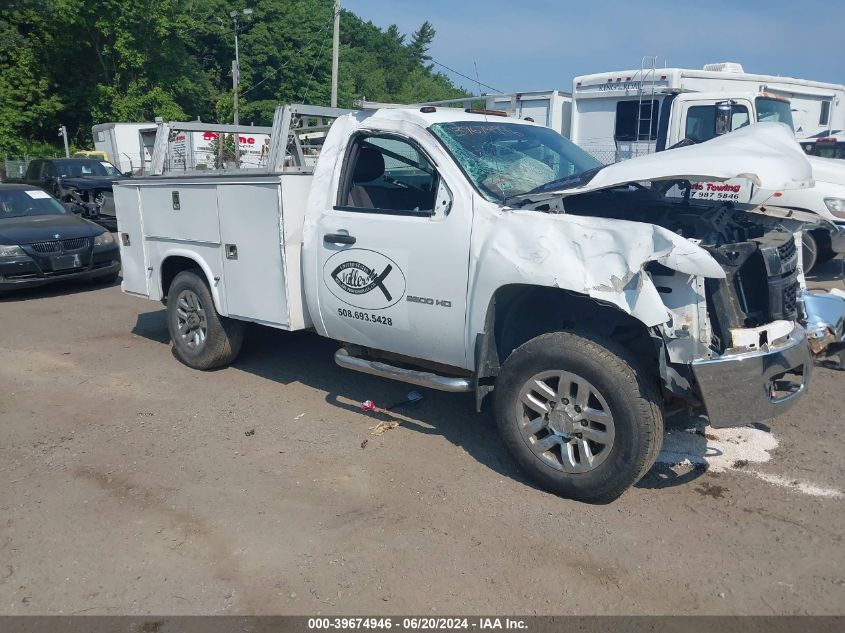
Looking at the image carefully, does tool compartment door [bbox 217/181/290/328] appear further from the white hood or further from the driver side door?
the white hood

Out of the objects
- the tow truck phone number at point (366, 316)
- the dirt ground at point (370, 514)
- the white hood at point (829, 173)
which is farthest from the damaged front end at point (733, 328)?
the white hood at point (829, 173)

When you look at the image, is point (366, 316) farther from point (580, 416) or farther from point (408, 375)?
point (580, 416)

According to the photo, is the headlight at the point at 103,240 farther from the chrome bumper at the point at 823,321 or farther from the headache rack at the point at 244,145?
the chrome bumper at the point at 823,321

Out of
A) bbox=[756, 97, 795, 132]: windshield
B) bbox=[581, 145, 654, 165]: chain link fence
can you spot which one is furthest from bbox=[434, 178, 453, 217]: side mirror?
bbox=[756, 97, 795, 132]: windshield

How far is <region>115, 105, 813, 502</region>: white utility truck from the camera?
3668mm

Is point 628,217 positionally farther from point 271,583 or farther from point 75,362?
point 75,362

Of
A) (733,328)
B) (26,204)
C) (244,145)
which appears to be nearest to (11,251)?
(26,204)

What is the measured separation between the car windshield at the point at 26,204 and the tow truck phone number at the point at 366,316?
26.4ft

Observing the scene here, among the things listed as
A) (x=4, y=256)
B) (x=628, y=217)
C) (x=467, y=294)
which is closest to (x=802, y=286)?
(x=628, y=217)

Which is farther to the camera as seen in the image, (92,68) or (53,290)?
(92,68)

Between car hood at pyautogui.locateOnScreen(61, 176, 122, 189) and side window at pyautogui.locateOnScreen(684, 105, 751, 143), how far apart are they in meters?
13.0

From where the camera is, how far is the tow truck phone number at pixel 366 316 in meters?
4.78

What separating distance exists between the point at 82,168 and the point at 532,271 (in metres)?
17.6

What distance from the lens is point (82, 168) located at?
18469 mm
